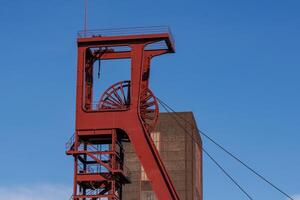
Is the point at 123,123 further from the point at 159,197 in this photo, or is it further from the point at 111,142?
the point at 159,197

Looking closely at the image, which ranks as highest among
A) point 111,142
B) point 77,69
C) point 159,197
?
point 77,69

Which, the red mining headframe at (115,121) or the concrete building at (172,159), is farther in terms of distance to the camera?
the concrete building at (172,159)

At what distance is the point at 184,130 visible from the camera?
103 meters

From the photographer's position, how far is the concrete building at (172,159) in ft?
335

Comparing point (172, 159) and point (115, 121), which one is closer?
point (115, 121)

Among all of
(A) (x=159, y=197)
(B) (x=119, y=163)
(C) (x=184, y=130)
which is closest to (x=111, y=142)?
(B) (x=119, y=163)

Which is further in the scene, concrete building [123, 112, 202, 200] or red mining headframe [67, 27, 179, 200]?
concrete building [123, 112, 202, 200]

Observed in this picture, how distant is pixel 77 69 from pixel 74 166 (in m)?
6.86

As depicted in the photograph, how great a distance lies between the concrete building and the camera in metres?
102

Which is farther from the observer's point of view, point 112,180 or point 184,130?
point 184,130

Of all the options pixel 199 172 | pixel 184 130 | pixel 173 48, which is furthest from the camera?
pixel 199 172

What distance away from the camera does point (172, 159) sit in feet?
338

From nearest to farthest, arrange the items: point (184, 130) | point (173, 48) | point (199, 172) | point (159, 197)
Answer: point (159, 197) < point (173, 48) < point (184, 130) < point (199, 172)

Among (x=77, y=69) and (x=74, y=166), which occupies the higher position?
(x=77, y=69)
